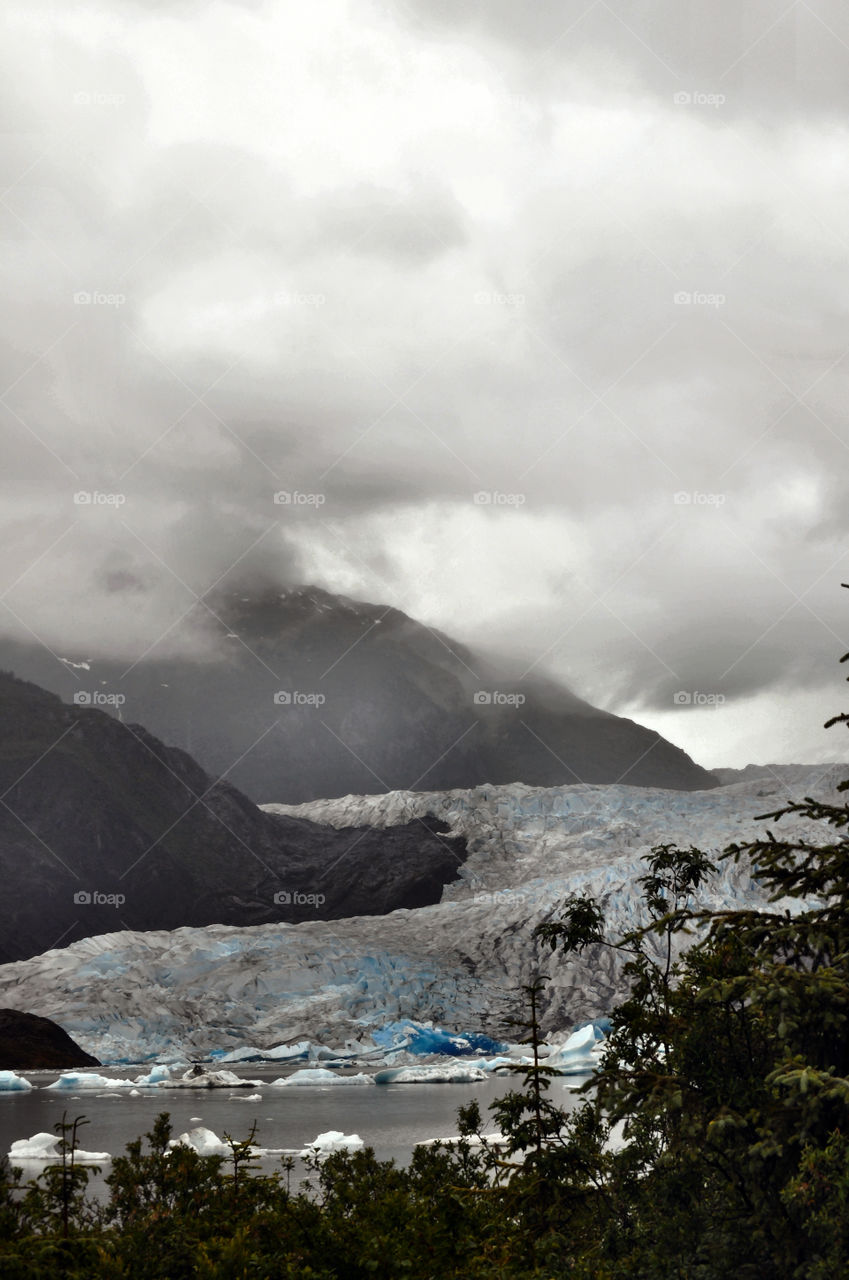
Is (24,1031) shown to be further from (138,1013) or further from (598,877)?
(598,877)

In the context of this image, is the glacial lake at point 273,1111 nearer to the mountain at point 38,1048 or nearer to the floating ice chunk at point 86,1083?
the floating ice chunk at point 86,1083

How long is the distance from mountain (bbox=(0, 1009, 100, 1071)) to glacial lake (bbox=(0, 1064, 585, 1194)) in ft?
22.8

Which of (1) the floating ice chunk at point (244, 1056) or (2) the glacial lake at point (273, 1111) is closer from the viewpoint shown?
(2) the glacial lake at point (273, 1111)

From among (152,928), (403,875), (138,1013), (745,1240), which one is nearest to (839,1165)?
(745,1240)

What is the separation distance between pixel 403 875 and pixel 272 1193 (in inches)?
5096

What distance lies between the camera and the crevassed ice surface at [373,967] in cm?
8800

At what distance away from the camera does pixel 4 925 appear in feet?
468

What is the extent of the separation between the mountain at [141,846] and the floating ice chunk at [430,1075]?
6246 centimetres

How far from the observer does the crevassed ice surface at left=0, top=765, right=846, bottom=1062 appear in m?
88.0
